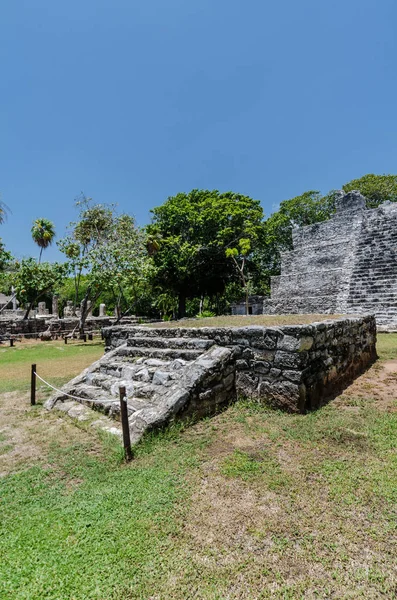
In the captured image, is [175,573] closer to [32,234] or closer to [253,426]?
[253,426]

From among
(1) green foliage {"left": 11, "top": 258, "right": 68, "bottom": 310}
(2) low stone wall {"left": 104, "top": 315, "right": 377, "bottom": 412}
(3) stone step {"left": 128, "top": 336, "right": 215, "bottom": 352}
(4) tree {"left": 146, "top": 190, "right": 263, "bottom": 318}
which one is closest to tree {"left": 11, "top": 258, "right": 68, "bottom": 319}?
(1) green foliage {"left": 11, "top": 258, "right": 68, "bottom": 310}

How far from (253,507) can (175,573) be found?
0.82 metres

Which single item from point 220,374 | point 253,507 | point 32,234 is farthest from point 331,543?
point 32,234

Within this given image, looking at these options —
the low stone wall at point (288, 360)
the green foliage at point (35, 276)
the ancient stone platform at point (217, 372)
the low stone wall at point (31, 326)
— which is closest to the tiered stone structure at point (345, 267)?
the low stone wall at point (288, 360)

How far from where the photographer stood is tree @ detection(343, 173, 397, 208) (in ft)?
103

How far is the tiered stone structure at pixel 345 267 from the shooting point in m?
13.8

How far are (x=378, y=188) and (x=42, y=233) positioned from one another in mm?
32044

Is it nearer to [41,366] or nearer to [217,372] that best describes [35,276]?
[41,366]

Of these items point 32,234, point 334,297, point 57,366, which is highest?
point 32,234

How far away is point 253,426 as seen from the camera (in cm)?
405

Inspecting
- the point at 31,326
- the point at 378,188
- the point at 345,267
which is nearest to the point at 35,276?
the point at 31,326

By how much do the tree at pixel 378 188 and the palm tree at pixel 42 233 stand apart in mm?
30073

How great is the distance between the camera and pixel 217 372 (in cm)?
456

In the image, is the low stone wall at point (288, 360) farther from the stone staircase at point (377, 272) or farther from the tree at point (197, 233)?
the tree at point (197, 233)
